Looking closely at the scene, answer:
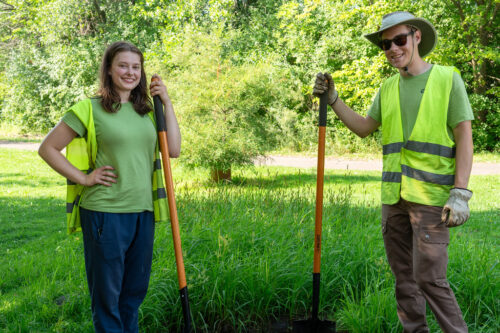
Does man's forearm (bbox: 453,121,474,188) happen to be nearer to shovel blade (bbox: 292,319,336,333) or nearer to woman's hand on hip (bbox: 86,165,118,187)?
shovel blade (bbox: 292,319,336,333)

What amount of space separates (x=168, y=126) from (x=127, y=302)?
1041mm

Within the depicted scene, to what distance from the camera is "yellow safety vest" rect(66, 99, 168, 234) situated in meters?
2.58

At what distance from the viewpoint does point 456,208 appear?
2.50 metres

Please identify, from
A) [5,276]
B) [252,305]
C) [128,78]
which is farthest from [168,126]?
[5,276]

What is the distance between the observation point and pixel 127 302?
2.77 meters

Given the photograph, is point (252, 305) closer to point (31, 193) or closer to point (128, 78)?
point (128, 78)

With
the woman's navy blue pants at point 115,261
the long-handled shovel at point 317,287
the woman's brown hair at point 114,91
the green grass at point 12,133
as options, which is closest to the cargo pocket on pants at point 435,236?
the long-handled shovel at point 317,287

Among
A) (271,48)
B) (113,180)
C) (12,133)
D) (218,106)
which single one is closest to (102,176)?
(113,180)

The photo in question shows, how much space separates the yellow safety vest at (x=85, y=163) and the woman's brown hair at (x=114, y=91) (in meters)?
0.06

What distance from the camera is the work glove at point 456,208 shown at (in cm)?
249

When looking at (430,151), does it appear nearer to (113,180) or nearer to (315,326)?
(315,326)

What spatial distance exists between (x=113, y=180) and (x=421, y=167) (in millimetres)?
1697

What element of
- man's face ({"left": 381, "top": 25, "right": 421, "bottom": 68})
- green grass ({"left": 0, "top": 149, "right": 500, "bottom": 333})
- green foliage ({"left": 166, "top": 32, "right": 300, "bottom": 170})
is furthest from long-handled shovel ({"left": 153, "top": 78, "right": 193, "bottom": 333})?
green foliage ({"left": 166, "top": 32, "right": 300, "bottom": 170})

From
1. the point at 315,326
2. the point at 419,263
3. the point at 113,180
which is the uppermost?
the point at 113,180
